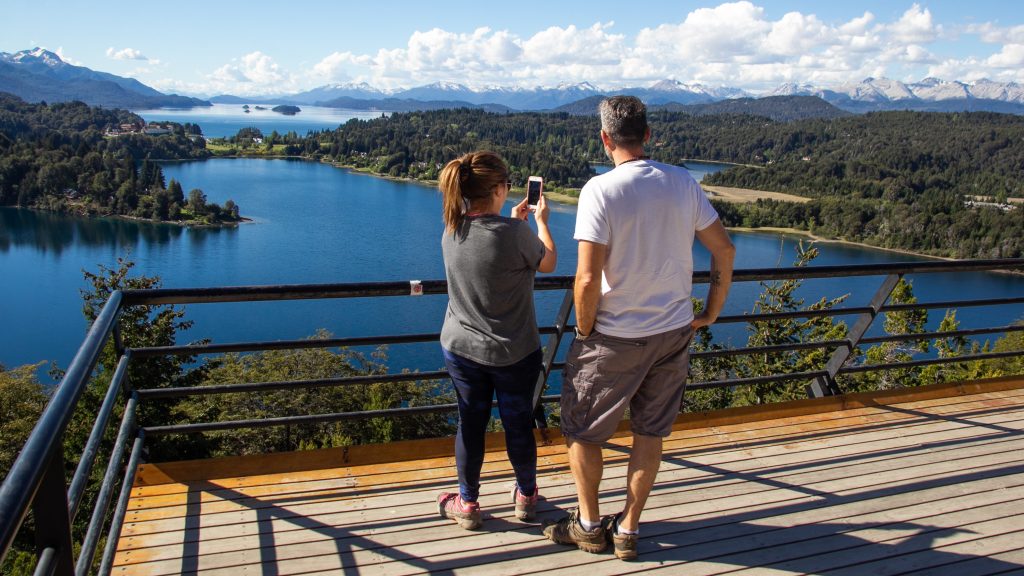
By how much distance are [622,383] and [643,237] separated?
442 mm

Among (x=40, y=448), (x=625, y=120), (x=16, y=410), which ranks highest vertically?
(x=625, y=120)

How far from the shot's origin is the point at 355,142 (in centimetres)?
11950

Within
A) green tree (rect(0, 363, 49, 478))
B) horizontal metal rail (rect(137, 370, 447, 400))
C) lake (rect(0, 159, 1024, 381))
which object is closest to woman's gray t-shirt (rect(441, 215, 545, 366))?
horizontal metal rail (rect(137, 370, 447, 400))

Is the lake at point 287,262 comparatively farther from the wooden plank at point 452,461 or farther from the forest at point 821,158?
the wooden plank at point 452,461

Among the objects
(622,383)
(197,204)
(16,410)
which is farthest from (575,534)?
(197,204)

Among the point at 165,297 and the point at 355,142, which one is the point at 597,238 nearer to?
the point at 165,297

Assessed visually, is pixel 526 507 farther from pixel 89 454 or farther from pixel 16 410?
pixel 16 410

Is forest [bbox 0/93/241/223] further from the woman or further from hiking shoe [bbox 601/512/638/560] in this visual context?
hiking shoe [bbox 601/512/638/560]

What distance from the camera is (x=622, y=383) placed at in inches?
81.6

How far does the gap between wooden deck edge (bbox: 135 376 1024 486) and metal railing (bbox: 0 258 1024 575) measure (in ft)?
0.37

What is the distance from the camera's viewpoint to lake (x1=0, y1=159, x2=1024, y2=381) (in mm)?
36656

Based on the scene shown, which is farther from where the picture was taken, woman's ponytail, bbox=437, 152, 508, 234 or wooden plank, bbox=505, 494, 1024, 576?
wooden plank, bbox=505, 494, 1024, 576

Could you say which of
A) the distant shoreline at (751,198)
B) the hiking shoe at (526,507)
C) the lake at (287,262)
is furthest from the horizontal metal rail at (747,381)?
the distant shoreline at (751,198)

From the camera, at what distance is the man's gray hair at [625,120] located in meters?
1.91
